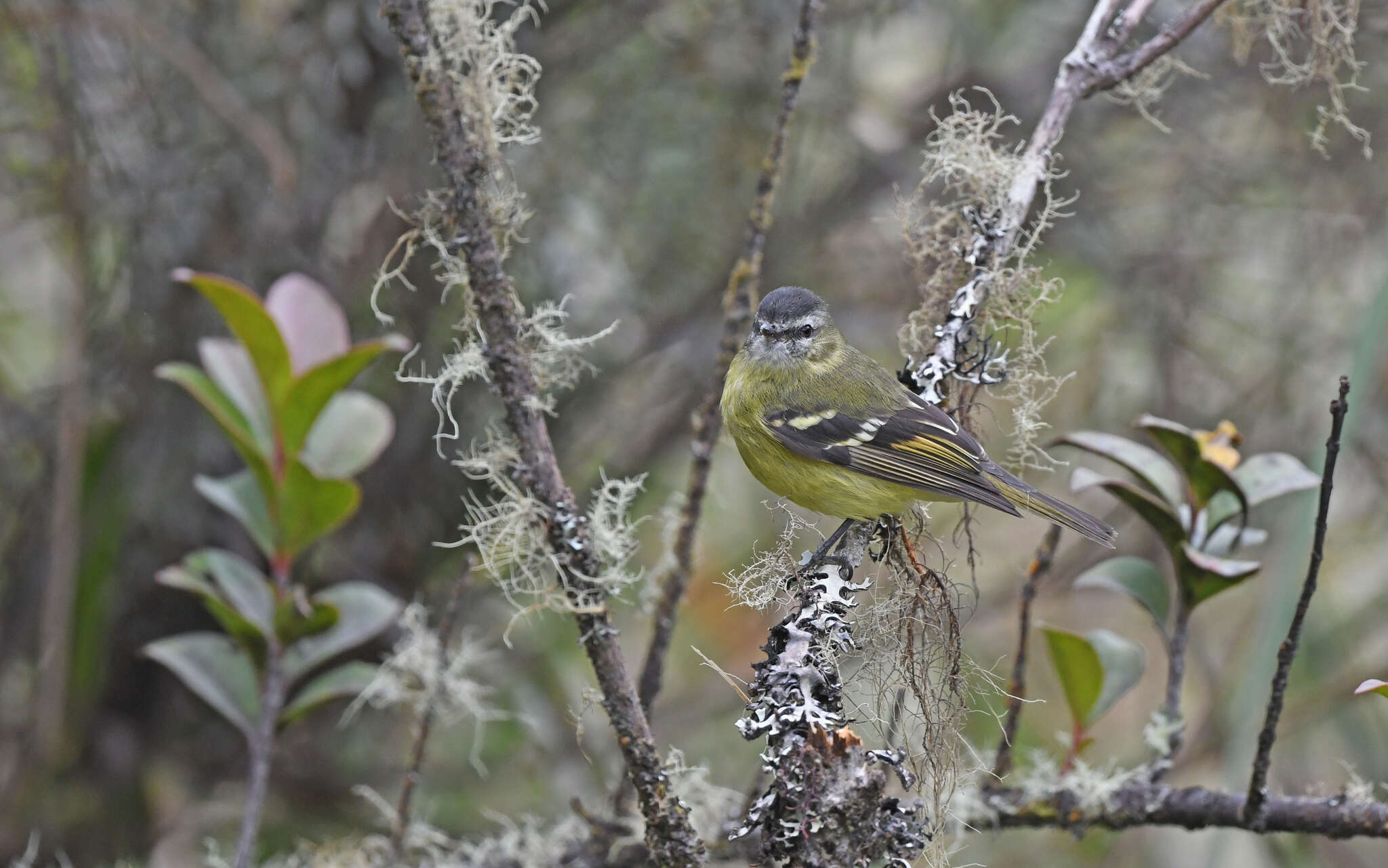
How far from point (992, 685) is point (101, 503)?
1.93 m

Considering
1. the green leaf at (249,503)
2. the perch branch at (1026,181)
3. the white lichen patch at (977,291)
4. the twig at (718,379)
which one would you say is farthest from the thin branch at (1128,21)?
the green leaf at (249,503)

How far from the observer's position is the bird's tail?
2146 mm

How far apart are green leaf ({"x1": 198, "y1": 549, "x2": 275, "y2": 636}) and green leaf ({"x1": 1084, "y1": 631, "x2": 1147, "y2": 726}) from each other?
1285mm

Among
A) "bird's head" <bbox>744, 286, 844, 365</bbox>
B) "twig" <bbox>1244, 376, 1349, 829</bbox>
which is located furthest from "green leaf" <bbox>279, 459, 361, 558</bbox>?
"twig" <bbox>1244, 376, 1349, 829</bbox>

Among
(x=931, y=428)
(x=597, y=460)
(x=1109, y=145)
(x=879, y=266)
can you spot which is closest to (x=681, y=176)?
(x=879, y=266)

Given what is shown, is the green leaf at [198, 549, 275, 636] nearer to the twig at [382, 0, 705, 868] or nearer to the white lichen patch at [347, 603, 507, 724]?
the white lichen patch at [347, 603, 507, 724]

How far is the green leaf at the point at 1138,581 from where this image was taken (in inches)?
70.6

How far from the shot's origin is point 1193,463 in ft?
5.67

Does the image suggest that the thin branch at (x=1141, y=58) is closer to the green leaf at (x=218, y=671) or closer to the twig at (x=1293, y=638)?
the twig at (x=1293, y=638)

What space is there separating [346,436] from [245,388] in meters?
0.18

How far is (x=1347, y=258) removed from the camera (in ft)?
11.4

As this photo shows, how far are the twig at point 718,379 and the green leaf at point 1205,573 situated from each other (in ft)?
2.36

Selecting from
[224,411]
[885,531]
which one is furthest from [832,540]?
[224,411]

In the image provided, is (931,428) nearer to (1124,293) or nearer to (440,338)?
(440,338)
